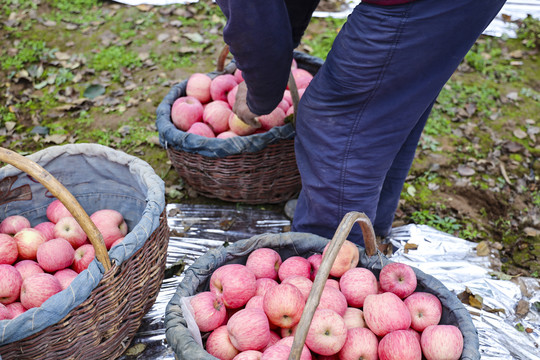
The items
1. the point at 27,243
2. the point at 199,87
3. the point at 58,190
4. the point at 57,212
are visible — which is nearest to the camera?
the point at 58,190

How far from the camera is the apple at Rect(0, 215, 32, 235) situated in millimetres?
2275

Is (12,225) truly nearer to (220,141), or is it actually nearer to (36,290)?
(36,290)

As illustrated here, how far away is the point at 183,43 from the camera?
5066 millimetres

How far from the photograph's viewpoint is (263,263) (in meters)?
2.03

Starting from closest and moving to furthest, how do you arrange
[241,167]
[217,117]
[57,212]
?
[57,212] → [241,167] → [217,117]

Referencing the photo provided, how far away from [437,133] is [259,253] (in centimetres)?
258

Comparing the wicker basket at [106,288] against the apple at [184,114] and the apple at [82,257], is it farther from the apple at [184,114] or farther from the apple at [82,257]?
the apple at [184,114]

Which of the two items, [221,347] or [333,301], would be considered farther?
[333,301]

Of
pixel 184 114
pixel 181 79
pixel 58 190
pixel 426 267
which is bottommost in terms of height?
pixel 426 267

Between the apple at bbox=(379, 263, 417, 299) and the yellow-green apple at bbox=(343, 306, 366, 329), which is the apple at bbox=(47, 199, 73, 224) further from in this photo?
the apple at bbox=(379, 263, 417, 299)

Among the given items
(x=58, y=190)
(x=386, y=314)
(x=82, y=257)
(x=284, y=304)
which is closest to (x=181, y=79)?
(x=82, y=257)

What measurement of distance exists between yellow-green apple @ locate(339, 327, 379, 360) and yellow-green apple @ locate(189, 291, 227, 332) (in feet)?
1.66

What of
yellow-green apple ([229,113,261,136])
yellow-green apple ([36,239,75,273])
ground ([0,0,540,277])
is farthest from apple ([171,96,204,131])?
yellow-green apple ([36,239,75,273])

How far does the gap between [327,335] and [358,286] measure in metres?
0.34
